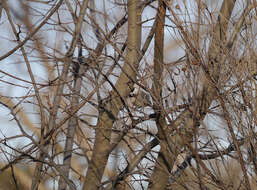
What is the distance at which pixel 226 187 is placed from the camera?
1.42 m

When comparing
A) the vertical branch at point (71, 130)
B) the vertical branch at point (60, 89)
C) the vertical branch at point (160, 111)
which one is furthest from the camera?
the vertical branch at point (71, 130)

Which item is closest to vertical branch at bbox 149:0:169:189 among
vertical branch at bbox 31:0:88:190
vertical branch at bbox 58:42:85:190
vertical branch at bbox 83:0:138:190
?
vertical branch at bbox 83:0:138:190

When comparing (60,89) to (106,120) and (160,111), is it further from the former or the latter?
(160,111)

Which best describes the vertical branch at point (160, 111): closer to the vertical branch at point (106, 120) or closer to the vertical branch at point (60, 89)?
the vertical branch at point (106, 120)

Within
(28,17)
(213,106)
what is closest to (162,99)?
(213,106)

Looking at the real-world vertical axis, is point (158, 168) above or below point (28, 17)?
below

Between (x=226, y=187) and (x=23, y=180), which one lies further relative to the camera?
(x=23, y=180)

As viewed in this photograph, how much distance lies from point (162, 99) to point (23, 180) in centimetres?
188

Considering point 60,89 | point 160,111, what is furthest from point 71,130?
point 160,111

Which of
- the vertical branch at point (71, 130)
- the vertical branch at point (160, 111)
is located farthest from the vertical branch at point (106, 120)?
the vertical branch at point (160, 111)

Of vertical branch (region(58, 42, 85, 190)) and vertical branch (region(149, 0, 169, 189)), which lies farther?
vertical branch (region(58, 42, 85, 190))

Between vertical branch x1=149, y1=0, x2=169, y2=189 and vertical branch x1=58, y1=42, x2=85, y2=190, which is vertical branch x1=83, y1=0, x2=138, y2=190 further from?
vertical branch x1=149, y1=0, x2=169, y2=189

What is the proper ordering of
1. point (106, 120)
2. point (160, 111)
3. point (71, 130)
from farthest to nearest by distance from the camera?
point (71, 130) < point (106, 120) < point (160, 111)

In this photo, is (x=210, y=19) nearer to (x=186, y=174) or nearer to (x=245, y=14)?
(x=245, y=14)
